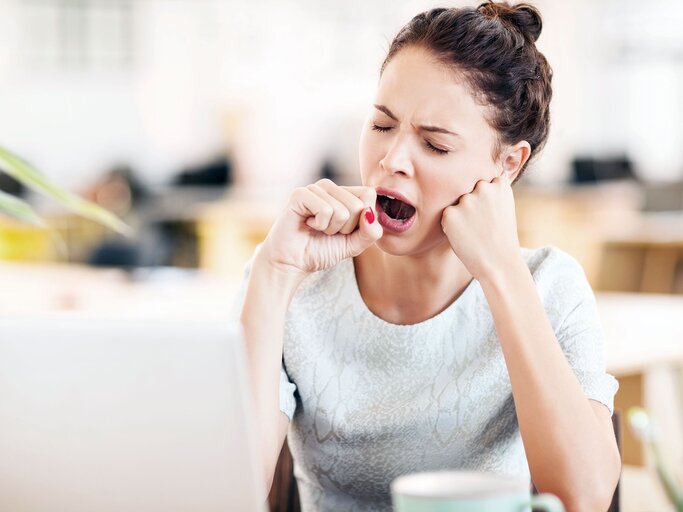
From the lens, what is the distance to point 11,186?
8148 mm

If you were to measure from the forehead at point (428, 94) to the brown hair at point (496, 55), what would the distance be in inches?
0.5

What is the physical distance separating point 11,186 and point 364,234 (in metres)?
7.40

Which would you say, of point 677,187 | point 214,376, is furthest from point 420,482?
point 677,187

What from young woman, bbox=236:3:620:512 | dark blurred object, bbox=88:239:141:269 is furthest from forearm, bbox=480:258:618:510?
dark blurred object, bbox=88:239:141:269

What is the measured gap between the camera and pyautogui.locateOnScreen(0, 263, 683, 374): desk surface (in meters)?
2.27

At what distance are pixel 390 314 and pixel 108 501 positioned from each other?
26.2 inches

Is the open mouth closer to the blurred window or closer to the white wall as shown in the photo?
the white wall

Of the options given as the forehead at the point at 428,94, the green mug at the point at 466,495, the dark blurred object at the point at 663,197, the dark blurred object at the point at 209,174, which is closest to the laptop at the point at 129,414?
the green mug at the point at 466,495

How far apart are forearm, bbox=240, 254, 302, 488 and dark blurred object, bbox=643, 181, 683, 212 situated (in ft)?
22.3

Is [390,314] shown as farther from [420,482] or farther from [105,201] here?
[105,201]

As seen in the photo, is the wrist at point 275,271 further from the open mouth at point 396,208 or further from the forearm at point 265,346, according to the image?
the open mouth at point 396,208

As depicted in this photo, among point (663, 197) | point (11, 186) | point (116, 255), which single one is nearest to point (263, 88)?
point (11, 186)

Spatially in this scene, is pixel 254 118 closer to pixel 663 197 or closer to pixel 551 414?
pixel 663 197

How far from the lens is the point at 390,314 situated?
138 centimetres
